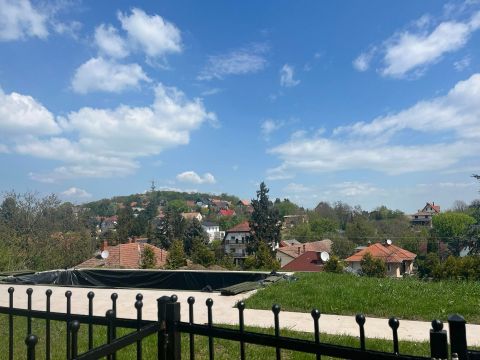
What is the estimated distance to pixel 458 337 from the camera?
1654 millimetres

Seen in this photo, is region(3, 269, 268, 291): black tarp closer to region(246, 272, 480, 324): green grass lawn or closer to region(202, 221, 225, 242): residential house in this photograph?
region(246, 272, 480, 324): green grass lawn

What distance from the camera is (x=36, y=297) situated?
9.15 metres

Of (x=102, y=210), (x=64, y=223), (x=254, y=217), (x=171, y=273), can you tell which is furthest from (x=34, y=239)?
(x=102, y=210)

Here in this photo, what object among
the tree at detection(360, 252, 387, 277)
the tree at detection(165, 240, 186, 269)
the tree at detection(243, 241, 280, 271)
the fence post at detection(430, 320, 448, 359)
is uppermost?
the fence post at detection(430, 320, 448, 359)

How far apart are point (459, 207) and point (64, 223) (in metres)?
75.4

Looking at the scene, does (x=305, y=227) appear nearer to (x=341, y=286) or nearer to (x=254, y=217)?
(x=254, y=217)

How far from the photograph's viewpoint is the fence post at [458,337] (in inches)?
64.2

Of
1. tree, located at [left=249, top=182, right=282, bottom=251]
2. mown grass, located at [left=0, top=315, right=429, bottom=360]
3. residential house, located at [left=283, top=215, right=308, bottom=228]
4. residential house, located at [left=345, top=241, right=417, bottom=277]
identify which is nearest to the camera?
mown grass, located at [left=0, top=315, right=429, bottom=360]

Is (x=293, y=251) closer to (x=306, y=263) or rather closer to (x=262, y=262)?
(x=306, y=263)

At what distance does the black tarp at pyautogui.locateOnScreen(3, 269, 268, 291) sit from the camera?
10.8m

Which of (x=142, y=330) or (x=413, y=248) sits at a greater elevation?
(x=142, y=330)

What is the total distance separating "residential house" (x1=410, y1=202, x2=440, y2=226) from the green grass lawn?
91.2 meters

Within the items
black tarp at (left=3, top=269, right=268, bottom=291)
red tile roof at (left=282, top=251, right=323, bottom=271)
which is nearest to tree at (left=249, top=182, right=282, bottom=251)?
red tile roof at (left=282, top=251, right=323, bottom=271)

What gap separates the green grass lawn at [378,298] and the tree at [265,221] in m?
35.5
